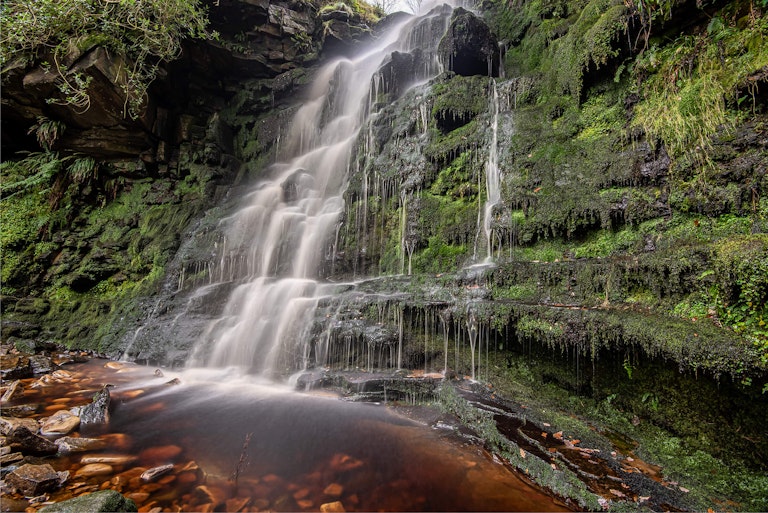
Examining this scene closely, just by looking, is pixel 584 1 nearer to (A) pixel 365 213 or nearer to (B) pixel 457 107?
(B) pixel 457 107

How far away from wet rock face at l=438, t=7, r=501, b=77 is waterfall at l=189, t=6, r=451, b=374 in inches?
99.8

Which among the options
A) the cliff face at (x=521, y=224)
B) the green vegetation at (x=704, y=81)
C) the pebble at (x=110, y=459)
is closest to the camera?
the pebble at (x=110, y=459)

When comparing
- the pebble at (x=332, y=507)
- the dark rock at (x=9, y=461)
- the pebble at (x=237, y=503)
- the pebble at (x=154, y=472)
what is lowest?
the pebble at (x=237, y=503)

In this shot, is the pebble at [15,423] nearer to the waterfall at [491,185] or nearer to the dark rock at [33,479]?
the dark rock at [33,479]

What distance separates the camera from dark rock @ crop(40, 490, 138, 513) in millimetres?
1973

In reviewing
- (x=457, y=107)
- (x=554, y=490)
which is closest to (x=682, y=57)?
(x=457, y=107)

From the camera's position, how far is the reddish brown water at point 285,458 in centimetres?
264

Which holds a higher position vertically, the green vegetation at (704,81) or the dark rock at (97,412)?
the green vegetation at (704,81)

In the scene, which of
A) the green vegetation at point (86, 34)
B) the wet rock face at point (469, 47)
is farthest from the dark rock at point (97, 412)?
the wet rock face at point (469, 47)

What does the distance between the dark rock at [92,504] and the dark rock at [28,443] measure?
60.8 inches

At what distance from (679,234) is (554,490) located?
12.3 ft

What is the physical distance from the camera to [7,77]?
9.66 metres

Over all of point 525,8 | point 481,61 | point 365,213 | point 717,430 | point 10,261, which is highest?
point 525,8

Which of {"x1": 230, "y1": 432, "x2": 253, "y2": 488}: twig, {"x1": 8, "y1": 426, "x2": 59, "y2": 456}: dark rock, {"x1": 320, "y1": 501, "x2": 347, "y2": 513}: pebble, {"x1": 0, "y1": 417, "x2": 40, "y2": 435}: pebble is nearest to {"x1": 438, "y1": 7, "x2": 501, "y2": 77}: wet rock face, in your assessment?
{"x1": 230, "y1": 432, "x2": 253, "y2": 488}: twig
